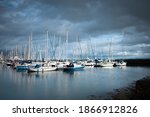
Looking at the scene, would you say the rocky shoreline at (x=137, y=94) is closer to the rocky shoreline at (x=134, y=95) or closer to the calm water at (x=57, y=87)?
the rocky shoreline at (x=134, y=95)

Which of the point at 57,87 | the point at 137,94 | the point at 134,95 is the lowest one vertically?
the point at 57,87

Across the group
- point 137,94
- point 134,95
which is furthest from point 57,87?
point 137,94

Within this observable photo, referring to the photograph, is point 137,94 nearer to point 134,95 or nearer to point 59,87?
point 134,95

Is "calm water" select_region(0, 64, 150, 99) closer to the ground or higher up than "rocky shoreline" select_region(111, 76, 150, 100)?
closer to the ground

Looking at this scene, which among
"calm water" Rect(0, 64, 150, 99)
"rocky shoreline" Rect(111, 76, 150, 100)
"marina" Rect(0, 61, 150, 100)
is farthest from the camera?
"calm water" Rect(0, 64, 150, 99)


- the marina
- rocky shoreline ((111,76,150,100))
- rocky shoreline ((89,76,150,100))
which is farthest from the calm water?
rocky shoreline ((111,76,150,100))

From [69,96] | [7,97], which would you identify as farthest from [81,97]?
[7,97]

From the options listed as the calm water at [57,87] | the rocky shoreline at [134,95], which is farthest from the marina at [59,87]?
the rocky shoreline at [134,95]

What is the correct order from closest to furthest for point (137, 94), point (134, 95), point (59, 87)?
1. point (137, 94)
2. point (134, 95)
3. point (59, 87)

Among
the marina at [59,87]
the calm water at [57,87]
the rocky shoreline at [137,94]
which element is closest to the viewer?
the rocky shoreline at [137,94]

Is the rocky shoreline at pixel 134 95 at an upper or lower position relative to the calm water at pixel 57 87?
upper

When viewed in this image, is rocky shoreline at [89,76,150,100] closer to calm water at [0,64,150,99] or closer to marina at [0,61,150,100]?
marina at [0,61,150,100]

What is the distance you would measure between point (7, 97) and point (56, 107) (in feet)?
23.0

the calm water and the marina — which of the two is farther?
the calm water
